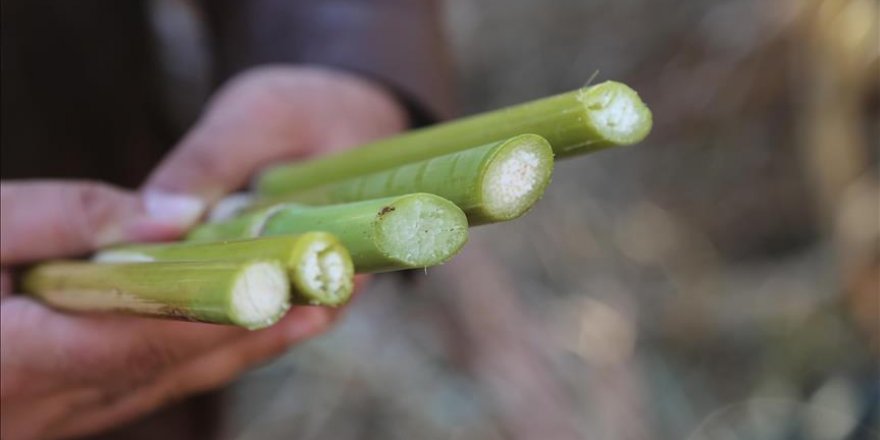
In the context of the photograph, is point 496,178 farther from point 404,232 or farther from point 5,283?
point 5,283

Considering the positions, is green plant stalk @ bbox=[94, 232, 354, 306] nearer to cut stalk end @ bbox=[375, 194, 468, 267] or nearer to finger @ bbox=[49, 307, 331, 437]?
cut stalk end @ bbox=[375, 194, 468, 267]

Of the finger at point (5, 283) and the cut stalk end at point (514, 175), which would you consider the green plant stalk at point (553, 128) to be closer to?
the cut stalk end at point (514, 175)

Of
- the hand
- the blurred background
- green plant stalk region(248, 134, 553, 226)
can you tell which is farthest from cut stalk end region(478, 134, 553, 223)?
the blurred background

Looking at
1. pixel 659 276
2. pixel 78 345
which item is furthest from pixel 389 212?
pixel 659 276

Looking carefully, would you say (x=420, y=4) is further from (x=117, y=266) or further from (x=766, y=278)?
(x=766, y=278)

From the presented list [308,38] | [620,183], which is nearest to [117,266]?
[308,38]

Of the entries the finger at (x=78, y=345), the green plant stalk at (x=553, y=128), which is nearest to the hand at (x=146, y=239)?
the finger at (x=78, y=345)
